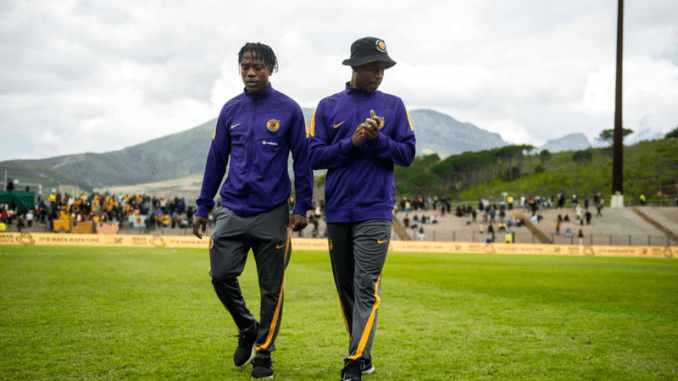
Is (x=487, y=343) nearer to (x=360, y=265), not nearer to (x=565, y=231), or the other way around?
(x=360, y=265)

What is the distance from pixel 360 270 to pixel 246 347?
1.11 m

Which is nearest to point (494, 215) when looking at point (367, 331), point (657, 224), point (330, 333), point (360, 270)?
point (657, 224)

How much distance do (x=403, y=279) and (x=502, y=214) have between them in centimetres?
3076

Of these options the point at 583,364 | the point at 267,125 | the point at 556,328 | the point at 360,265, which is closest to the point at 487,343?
the point at 583,364

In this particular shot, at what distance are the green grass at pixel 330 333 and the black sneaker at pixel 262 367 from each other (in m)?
0.13

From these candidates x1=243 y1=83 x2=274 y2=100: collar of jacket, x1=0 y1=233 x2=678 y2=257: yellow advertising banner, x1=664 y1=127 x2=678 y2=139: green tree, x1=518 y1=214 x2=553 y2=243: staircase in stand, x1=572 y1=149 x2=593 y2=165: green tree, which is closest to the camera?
x1=243 y1=83 x2=274 y2=100: collar of jacket

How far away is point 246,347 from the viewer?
14.2ft

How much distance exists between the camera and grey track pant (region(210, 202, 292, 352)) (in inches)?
166

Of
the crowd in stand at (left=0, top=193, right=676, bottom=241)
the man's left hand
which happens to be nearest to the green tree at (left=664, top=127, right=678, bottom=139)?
the crowd in stand at (left=0, top=193, right=676, bottom=241)

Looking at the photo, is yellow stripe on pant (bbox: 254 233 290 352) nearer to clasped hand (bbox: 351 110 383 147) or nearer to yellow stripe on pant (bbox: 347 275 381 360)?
yellow stripe on pant (bbox: 347 275 381 360)

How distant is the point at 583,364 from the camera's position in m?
4.52

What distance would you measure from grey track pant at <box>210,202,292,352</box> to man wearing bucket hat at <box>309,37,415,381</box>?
1.36 feet

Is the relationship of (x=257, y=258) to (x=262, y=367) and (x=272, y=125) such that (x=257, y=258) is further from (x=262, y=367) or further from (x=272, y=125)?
Answer: (x=272, y=125)

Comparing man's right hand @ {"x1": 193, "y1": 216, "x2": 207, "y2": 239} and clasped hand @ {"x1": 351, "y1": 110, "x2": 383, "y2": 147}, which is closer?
clasped hand @ {"x1": 351, "y1": 110, "x2": 383, "y2": 147}
